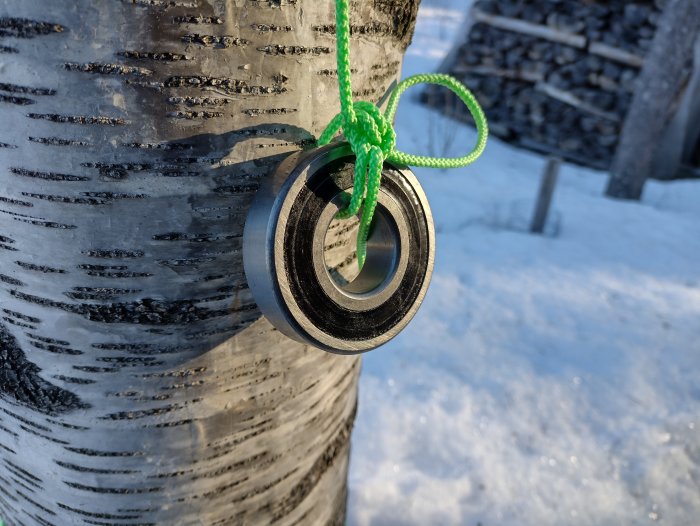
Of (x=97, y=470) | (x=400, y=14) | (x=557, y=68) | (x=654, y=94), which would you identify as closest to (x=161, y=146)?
(x=400, y=14)

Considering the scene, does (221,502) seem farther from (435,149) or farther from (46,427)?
(435,149)

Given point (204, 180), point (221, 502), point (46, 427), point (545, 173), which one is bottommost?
point (545, 173)

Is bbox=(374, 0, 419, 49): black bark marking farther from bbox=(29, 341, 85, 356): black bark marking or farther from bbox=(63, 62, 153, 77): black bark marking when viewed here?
bbox=(29, 341, 85, 356): black bark marking

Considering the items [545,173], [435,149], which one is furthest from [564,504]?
[435,149]

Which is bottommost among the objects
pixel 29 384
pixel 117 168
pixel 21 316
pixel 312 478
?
pixel 312 478

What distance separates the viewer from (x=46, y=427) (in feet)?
2.41

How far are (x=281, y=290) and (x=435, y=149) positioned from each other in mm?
6347

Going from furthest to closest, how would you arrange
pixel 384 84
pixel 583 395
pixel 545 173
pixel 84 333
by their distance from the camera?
pixel 545 173 → pixel 583 395 → pixel 384 84 → pixel 84 333

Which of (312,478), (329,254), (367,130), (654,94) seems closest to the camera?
(367,130)

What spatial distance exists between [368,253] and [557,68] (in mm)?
7223

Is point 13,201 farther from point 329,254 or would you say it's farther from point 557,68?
point 557,68

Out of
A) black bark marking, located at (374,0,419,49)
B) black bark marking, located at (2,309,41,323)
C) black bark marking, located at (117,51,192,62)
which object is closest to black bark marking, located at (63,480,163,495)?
black bark marking, located at (2,309,41,323)

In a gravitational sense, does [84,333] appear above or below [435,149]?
above

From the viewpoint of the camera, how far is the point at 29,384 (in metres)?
0.71
